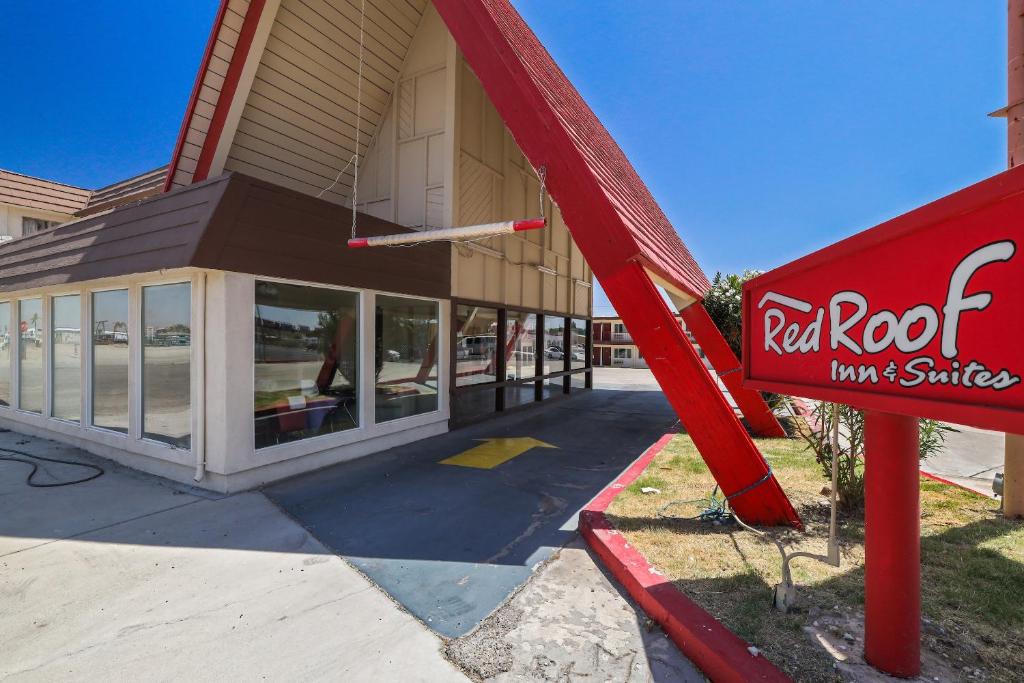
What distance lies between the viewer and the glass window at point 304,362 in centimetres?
622

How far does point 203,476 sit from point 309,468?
4.11 feet

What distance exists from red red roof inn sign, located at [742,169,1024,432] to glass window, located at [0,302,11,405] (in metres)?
13.5

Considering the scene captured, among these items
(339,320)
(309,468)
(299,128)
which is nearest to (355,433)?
(309,468)

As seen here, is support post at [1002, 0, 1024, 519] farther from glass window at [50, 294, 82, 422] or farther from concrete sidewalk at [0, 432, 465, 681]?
glass window at [50, 294, 82, 422]

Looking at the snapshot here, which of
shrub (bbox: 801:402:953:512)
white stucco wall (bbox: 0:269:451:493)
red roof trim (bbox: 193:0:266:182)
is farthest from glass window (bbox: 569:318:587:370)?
Answer: red roof trim (bbox: 193:0:266:182)

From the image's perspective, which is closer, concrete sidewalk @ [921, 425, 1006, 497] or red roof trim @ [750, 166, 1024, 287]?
red roof trim @ [750, 166, 1024, 287]

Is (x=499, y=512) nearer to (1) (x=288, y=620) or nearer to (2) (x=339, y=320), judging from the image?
(1) (x=288, y=620)

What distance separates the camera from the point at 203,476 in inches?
229

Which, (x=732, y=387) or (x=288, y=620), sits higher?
(x=732, y=387)

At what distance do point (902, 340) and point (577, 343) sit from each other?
47.4 ft

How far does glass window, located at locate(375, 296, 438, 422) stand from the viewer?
7.85m

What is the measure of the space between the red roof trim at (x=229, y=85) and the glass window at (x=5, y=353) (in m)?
5.34

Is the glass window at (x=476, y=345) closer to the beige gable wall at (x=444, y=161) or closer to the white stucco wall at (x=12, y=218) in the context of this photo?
the beige gable wall at (x=444, y=161)

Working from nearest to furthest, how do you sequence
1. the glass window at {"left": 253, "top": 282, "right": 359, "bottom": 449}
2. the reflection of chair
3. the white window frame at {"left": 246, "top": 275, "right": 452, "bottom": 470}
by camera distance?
1. the white window frame at {"left": 246, "top": 275, "right": 452, "bottom": 470}
2. the glass window at {"left": 253, "top": 282, "right": 359, "bottom": 449}
3. the reflection of chair
